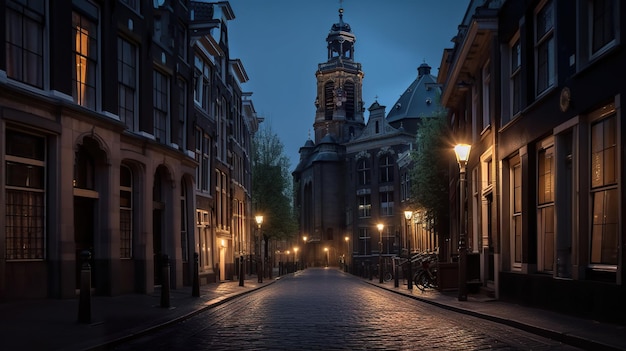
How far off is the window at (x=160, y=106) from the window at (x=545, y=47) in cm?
1255

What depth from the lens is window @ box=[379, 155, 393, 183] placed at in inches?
3561

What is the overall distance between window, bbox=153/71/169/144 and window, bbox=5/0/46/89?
7812mm

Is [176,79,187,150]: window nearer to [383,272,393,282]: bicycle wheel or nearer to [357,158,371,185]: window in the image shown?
[383,272,393,282]: bicycle wheel

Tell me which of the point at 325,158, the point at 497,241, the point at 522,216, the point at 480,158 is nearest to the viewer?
the point at 522,216

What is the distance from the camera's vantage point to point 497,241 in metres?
21.4

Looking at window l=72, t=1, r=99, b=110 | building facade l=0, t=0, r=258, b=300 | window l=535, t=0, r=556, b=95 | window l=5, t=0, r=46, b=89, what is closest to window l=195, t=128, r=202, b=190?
building facade l=0, t=0, r=258, b=300

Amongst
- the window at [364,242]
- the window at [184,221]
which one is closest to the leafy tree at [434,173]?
the window at [184,221]

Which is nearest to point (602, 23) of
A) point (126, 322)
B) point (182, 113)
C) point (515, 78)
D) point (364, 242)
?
point (515, 78)

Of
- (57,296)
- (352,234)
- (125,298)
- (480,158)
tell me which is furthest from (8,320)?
(352,234)

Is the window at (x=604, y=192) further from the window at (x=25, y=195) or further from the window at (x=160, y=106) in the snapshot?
the window at (x=160, y=106)

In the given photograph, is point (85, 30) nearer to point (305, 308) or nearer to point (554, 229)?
point (305, 308)

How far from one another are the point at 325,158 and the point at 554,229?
310 feet

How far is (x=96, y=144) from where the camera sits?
19828 millimetres

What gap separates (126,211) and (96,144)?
126 inches
